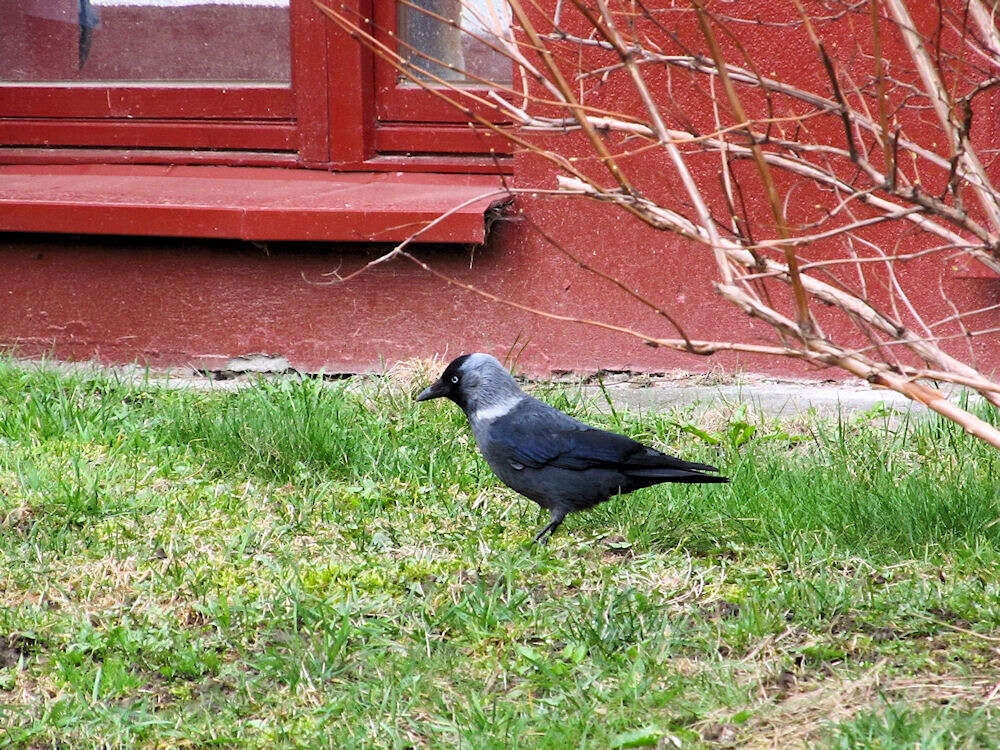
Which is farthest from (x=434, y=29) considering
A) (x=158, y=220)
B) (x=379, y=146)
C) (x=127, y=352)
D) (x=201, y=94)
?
(x=127, y=352)

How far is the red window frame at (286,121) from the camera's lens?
549cm

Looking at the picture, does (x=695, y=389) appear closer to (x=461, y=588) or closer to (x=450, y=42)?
(x=450, y=42)

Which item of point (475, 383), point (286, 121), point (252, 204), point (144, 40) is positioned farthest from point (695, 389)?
point (144, 40)

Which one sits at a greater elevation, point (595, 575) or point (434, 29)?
point (434, 29)

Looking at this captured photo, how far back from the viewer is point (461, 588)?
3.33m

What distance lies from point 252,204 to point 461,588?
2556 millimetres

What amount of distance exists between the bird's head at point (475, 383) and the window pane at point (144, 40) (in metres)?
2.43

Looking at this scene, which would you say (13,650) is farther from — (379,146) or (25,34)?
(25,34)

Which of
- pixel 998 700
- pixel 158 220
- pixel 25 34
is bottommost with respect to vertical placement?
pixel 998 700

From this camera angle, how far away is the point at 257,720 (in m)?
2.69

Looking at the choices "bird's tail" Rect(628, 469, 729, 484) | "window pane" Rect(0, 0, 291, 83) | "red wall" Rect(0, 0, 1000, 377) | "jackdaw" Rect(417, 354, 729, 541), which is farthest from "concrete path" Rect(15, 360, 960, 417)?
"window pane" Rect(0, 0, 291, 83)

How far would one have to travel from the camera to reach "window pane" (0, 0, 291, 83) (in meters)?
5.66

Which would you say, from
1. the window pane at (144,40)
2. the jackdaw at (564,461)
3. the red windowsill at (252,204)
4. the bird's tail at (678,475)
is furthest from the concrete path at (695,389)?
the window pane at (144,40)

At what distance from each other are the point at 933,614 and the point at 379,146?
3602mm
